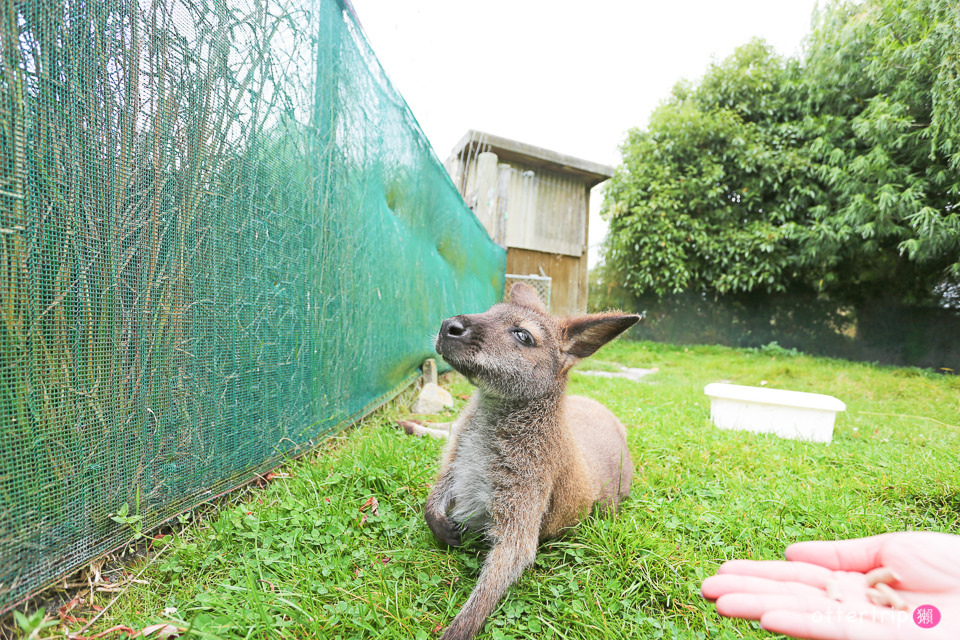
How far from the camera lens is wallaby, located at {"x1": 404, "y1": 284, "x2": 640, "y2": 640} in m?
1.90

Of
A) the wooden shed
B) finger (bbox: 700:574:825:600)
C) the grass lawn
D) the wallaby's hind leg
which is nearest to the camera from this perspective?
finger (bbox: 700:574:825:600)

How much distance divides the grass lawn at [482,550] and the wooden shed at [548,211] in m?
7.00

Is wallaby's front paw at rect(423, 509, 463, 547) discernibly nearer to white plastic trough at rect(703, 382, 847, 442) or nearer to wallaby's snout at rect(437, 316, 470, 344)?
wallaby's snout at rect(437, 316, 470, 344)

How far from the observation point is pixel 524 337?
2.17m

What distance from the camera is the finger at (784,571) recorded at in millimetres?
1359

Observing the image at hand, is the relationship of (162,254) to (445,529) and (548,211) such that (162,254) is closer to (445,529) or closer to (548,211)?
(445,529)

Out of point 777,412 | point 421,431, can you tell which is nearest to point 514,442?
point 421,431

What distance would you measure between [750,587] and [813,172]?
13.2 meters

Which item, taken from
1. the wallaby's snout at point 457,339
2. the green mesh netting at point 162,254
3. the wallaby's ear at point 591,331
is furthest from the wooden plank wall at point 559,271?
the wallaby's snout at point 457,339


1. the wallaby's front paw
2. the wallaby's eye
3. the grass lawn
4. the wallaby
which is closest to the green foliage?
the grass lawn

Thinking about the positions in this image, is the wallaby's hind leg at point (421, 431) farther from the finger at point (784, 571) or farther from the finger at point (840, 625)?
the finger at point (840, 625)

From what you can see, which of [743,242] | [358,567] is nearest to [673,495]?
[358,567]

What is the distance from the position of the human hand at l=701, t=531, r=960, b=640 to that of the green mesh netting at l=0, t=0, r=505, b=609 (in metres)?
1.93

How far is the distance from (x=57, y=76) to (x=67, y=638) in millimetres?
1576
